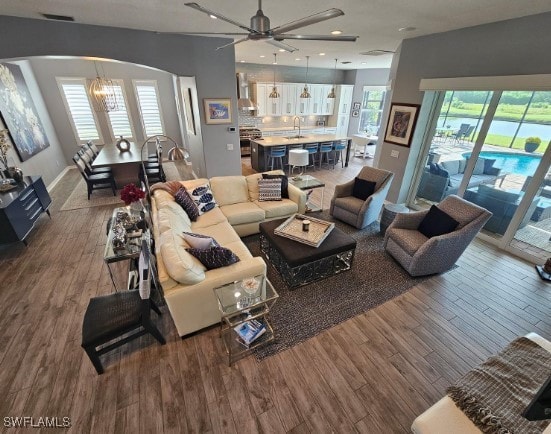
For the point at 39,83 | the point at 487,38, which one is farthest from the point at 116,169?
the point at 487,38

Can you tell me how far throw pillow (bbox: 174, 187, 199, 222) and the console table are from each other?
2.21m

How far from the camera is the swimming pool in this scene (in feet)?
11.2

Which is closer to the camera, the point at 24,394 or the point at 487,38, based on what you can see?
the point at 24,394

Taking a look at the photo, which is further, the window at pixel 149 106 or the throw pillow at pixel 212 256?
the window at pixel 149 106

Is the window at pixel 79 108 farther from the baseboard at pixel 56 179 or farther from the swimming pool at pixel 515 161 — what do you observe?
the swimming pool at pixel 515 161

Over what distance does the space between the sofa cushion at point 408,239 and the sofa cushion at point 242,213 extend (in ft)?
6.36

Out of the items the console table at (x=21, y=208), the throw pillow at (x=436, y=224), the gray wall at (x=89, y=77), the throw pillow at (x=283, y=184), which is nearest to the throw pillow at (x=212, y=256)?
the throw pillow at (x=283, y=184)

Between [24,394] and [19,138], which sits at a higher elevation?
[19,138]

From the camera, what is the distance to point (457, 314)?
2.67 meters

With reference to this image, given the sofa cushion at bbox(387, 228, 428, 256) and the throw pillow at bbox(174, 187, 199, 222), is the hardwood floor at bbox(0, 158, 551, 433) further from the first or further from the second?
the throw pillow at bbox(174, 187, 199, 222)

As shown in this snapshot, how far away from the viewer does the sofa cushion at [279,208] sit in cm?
392

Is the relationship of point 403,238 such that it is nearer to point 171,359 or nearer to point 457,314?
point 457,314

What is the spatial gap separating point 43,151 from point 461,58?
8.74 m

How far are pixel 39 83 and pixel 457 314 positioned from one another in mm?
10113
